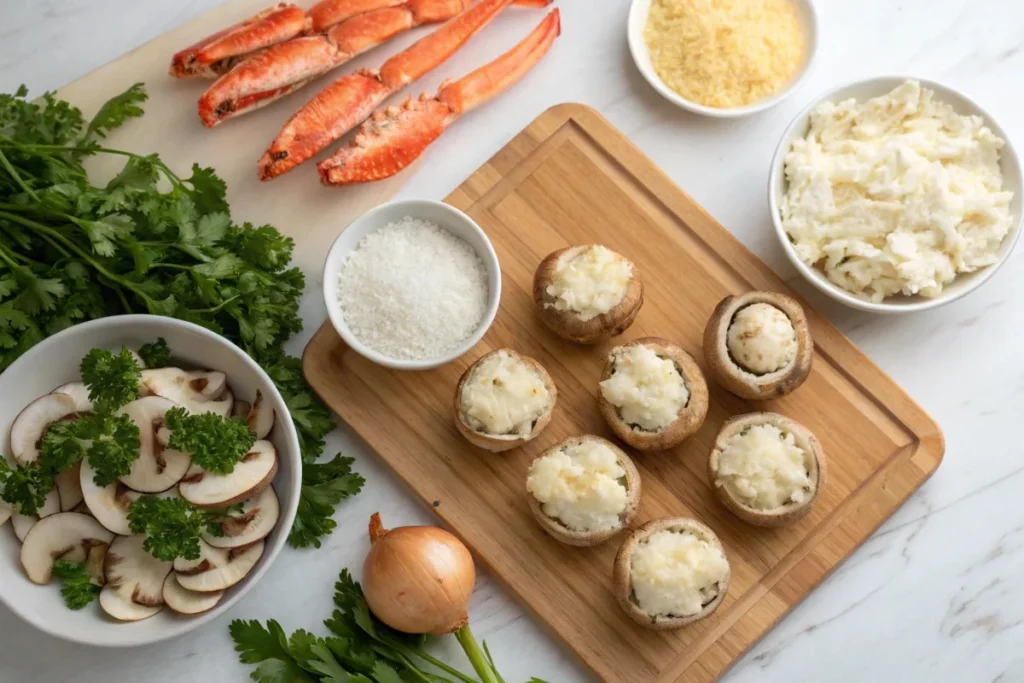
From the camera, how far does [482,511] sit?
2.24 m

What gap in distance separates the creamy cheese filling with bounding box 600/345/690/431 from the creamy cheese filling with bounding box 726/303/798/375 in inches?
6.0

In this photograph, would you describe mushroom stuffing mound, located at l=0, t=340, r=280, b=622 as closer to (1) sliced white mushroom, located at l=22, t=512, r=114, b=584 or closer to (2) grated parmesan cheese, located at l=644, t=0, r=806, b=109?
(1) sliced white mushroom, located at l=22, t=512, r=114, b=584

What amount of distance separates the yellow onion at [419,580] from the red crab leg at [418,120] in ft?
2.86

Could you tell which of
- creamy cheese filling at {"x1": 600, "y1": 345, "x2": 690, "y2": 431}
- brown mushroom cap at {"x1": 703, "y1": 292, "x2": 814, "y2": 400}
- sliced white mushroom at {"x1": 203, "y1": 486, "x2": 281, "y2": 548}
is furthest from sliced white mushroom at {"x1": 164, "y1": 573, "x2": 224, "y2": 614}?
brown mushroom cap at {"x1": 703, "y1": 292, "x2": 814, "y2": 400}

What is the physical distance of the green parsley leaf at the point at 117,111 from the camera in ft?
7.50

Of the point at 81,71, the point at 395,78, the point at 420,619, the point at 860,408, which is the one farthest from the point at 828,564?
the point at 81,71

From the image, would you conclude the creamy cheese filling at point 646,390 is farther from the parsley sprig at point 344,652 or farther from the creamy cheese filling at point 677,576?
the parsley sprig at point 344,652

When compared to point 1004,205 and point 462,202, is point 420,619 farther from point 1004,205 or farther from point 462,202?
point 1004,205

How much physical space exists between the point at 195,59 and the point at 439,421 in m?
1.06

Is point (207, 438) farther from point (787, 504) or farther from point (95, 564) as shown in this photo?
point (787, 504)

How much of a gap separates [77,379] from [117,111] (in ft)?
2.19

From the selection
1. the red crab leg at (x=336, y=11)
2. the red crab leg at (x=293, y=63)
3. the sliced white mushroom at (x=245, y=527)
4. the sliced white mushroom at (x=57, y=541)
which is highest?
the red crab leg at (x=336, y=11)

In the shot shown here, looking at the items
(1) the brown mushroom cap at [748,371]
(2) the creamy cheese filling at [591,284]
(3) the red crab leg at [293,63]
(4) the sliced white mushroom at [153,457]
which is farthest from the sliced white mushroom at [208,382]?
(1) the brown mushroom cap at [748,371]

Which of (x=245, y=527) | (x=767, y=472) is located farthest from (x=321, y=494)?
(x=767, y=472)
